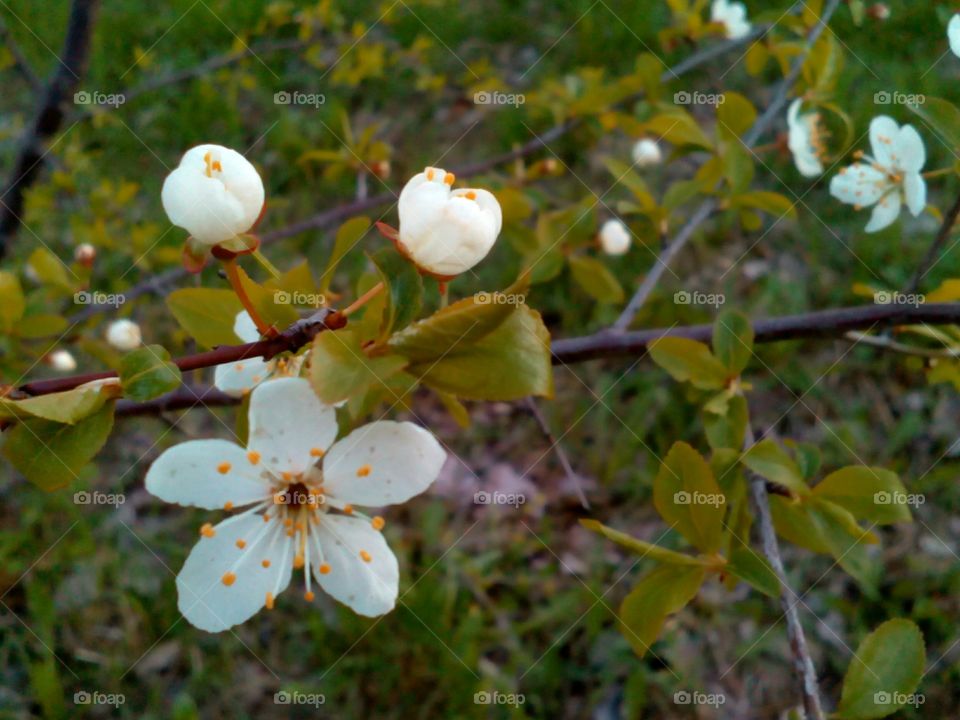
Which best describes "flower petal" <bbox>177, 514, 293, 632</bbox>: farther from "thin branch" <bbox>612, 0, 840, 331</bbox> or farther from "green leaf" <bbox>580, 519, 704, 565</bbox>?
"thin branch" <bbox>612, 0, 840, 331</bbox>

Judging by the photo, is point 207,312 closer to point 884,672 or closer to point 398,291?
point 398,291

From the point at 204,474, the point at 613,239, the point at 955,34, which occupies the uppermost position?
the point at 955,34

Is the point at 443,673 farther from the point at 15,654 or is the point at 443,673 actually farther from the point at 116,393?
the point at 116,393

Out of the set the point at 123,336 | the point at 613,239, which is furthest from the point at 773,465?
the point at 123,336

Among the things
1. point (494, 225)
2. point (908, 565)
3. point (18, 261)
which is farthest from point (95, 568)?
point (908, 565)

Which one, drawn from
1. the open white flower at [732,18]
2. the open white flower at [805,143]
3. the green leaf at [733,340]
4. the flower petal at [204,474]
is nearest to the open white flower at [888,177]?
the open white flower at [805,143]

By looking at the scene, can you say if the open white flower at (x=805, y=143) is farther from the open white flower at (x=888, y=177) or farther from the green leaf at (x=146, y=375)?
the green leaf at (x=146, y=375)
